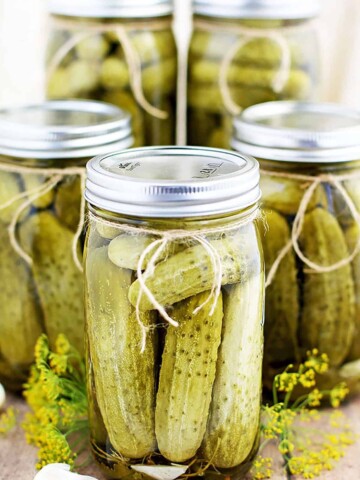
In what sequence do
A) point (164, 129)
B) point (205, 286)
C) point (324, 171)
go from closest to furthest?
1. point (205, 286)
2. point (324, 171)
3. point (164, 129)

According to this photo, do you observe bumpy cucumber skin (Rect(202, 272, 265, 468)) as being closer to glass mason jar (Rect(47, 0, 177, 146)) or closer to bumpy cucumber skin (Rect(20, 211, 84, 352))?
bumpy cucumber skin (Rect(20, 211, 84, 352))

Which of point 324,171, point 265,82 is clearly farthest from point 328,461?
point 265,82

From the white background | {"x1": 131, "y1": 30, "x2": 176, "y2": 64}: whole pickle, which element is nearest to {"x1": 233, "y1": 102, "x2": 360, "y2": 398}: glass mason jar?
{"x1": 131, "y1": 30, "x2": 176, "y2": 64}: whole pickle

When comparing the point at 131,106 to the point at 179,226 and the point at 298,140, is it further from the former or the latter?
the point at 179,226

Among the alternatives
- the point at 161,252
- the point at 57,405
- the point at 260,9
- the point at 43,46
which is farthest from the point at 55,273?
the point at 43,46

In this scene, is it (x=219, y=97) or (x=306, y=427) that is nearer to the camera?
(x=306, y=427)

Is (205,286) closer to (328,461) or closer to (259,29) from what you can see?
(328,461)

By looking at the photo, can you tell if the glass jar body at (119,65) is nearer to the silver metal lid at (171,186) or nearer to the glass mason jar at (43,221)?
the glass mason jar at (43,221)
